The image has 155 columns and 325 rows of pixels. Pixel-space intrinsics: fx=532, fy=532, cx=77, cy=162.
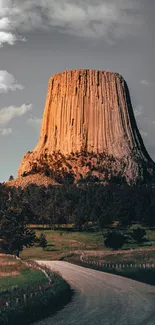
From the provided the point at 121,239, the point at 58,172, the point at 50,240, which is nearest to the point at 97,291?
the point at 121,239

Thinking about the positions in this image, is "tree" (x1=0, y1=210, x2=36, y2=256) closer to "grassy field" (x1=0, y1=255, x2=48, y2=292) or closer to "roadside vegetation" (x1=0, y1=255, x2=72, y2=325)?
"grassy field" (x1=0, y1=255, x2=48, y2=292)

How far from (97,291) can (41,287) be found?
499 centimetres

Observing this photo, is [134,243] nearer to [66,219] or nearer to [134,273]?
[66,219]

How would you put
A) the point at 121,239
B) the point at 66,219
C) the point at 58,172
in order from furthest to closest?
1. the point at 58,172
2. the point at 66,219
3. the point at 121,239

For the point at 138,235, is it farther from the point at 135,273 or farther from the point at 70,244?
the point at 135,273

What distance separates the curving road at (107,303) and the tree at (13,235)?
34827 mm

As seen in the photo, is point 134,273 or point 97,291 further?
point 134,273

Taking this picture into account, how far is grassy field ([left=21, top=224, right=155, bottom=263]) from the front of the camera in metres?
81.9

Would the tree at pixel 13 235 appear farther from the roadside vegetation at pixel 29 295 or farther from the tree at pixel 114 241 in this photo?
the roadside vegetation at pixel 29 295

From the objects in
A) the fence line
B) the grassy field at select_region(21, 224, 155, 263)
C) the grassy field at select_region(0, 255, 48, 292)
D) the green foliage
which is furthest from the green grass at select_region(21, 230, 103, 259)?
the grassy field at select_region(0, 255, 48, 292)

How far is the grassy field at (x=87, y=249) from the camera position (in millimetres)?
81881

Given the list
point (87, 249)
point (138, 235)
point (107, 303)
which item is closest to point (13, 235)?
point (87, 249)

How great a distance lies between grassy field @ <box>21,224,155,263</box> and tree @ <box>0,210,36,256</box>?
206 centimetres

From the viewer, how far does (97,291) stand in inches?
1812
